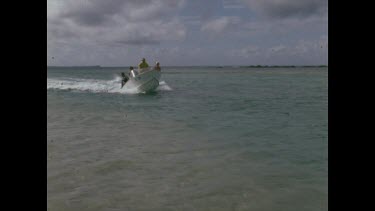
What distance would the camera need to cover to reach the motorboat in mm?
24402

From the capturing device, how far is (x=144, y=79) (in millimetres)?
24766

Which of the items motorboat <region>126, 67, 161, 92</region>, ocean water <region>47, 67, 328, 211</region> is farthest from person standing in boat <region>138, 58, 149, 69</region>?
ocean water <region>47, 67, 328, 211</region>

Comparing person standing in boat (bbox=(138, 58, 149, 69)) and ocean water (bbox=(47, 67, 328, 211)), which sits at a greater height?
person standing in boat (bbox=(138, 58, 149, 69))

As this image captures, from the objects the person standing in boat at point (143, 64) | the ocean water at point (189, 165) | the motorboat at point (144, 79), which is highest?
the person standing in boat at point (143, 64)

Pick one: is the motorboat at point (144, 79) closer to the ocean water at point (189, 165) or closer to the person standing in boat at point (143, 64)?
the person standing in boat at point (143, 64)

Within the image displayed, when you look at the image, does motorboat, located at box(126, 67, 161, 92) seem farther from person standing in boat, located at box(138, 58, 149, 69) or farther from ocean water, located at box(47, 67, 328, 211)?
ocean water, located at box(47, 67, 328, 211)

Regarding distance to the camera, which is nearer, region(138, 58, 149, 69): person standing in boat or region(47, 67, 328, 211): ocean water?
region(47, 67, 328, 211): ocean water

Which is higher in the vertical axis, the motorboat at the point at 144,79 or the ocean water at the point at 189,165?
the motorboat at the point at 144,79

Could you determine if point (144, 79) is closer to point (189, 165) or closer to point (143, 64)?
point (143, 64)

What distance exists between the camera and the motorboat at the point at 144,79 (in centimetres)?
2440

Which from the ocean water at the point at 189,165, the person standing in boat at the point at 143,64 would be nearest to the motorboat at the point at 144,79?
the person standing in boat at the point at 143,64
